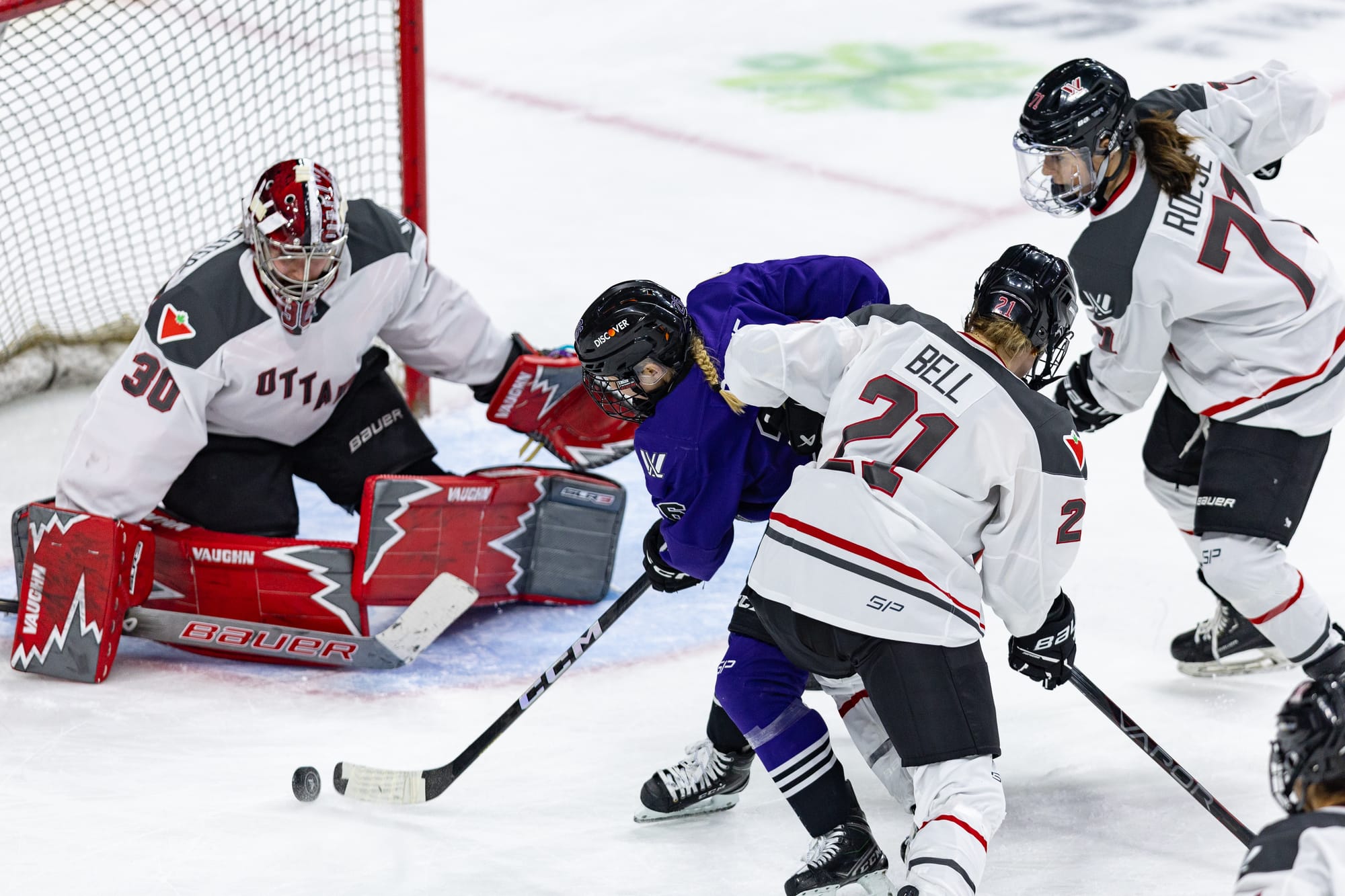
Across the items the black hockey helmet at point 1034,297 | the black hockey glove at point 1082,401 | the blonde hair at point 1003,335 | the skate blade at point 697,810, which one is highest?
the black hockey helmet at point 1034,297

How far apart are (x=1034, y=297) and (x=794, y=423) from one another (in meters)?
0.40

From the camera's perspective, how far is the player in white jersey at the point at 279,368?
312cm

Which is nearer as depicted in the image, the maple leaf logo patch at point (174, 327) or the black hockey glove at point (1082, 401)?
the black hockey glove at point (1082, 401)

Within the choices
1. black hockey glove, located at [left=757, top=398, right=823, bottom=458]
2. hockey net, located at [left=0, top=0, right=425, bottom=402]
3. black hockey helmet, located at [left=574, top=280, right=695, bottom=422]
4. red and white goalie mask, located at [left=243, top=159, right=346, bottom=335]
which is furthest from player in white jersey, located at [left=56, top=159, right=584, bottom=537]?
black hockey glove, located at [left=757, top=398, right=823, bottom=458]

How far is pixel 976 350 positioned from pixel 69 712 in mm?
1878

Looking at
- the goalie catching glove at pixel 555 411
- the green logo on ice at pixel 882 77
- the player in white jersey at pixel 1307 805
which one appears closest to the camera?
the player in white jersey at pixel 1307 805

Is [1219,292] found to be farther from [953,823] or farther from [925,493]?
[953,823]

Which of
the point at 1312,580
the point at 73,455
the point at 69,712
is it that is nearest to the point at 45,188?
the point at 73,455

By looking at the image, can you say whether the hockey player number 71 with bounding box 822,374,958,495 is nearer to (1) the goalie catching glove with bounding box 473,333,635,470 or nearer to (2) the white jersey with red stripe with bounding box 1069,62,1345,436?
(2) the white jersey with red stripe with bounding box 1069,62,1345,436

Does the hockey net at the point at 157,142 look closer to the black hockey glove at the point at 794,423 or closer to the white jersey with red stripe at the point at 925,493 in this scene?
the black hockey glove at the point at 794,423

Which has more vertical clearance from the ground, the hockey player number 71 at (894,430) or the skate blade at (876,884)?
the hockey player number 71 at (894,430)

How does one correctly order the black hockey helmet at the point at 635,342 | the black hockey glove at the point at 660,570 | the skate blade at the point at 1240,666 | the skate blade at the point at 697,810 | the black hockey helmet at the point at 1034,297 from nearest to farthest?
the black hockey helmet at the point at 1034,297, the black hockey helmet at the point at 635,342, the black hockey glove at the point at 660,570, the skate blade at the point at 697,810, the skate blade at the point at 1240,666

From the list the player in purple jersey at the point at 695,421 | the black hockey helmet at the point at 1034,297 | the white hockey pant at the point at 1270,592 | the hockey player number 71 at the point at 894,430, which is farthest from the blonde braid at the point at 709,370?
the white hockey pant at the point at 1270,592

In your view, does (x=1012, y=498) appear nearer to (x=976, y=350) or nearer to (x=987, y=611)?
(x=976, y=350)
